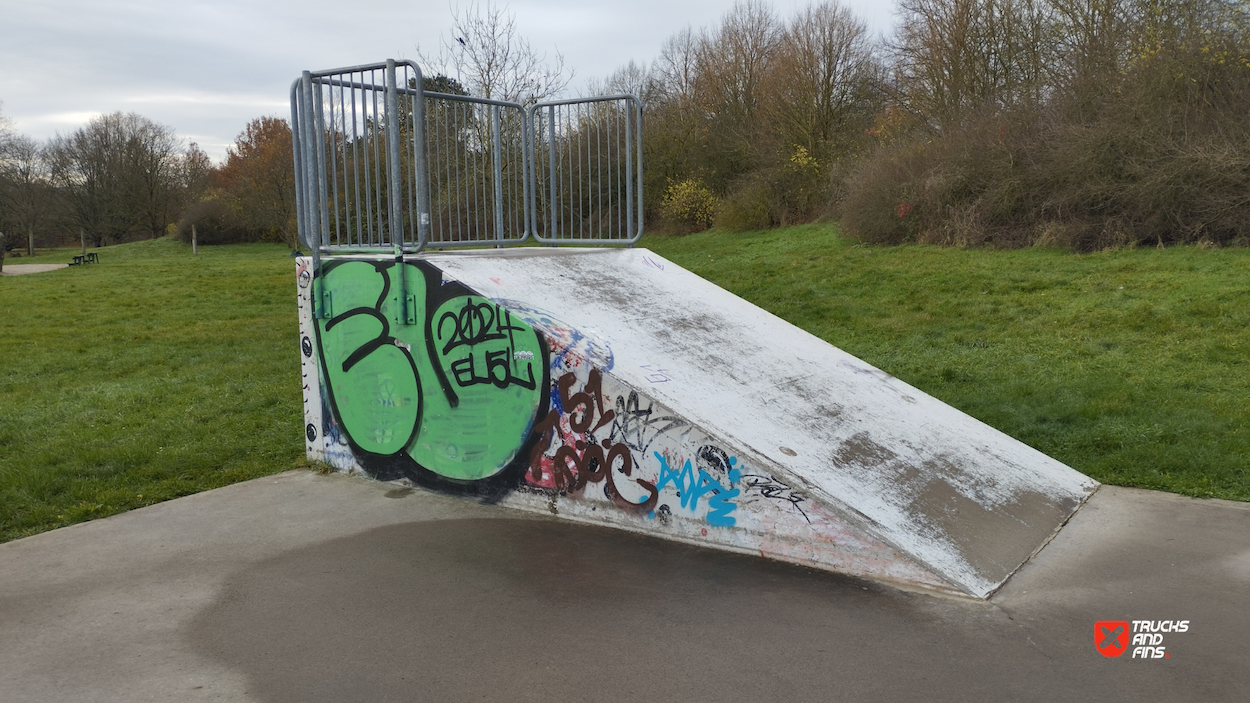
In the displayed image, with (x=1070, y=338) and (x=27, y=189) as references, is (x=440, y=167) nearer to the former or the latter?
(x=1070, y=338)

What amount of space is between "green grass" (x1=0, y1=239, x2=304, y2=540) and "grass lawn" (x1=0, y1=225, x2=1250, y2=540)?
0.09 feet

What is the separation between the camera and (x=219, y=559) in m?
4.43

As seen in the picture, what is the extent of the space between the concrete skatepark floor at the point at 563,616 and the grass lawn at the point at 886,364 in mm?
1070

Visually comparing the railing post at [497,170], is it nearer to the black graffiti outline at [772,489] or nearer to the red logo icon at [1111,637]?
the black graffiti outline at [772,489]

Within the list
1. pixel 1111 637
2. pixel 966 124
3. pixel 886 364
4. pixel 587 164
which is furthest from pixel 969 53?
pixel 1111 637

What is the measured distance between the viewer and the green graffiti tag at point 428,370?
5.09 m

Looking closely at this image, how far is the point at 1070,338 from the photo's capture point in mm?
10141

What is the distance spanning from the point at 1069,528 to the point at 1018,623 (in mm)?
1358

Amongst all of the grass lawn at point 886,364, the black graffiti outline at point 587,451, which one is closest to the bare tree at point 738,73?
the grass lawn at point 886,364

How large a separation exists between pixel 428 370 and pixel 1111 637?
12.7 ft

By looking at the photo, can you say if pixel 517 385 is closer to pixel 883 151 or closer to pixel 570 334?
pixel 570 334

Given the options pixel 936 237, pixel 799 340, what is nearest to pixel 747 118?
pixel 936 237

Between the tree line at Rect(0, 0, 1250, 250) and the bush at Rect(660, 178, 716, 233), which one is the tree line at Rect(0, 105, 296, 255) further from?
the bush at Rect(660, 178, 716, 233)

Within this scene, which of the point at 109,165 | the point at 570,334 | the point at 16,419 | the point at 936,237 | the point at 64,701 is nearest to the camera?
the point at 64,701
